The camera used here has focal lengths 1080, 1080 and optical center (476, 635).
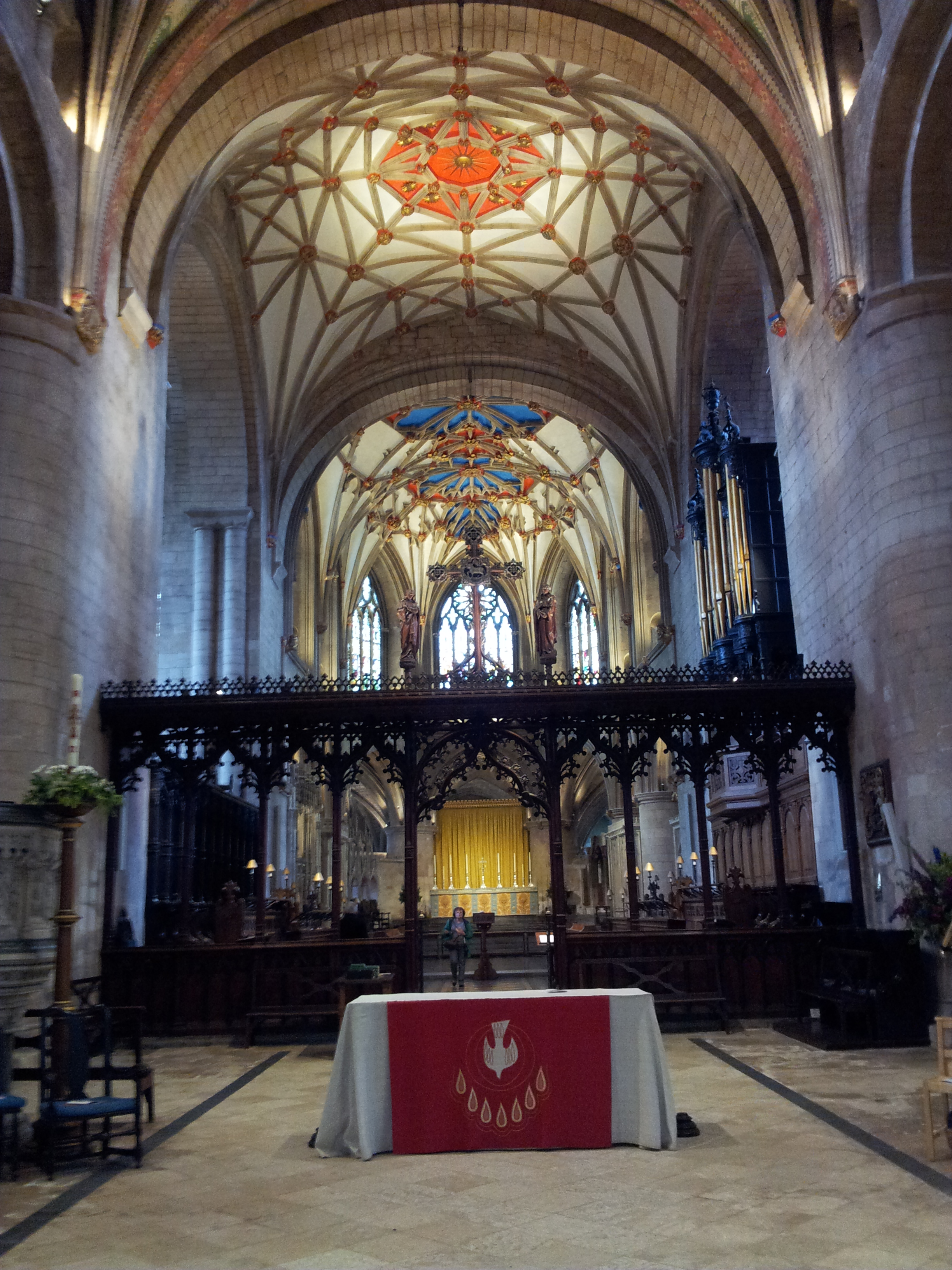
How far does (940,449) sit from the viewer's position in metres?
11.5

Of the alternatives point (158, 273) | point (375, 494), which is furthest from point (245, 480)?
point (375, 494)

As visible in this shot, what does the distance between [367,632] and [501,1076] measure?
3248 centimetres

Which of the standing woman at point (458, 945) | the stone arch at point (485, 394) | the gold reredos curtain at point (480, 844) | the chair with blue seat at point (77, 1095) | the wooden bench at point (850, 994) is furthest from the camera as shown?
the gold reredos curtain at point (480, 844)

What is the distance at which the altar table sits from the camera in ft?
21.0

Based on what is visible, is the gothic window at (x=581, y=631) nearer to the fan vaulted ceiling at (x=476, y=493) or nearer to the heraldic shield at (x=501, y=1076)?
the fan vaulted ceiling at (x=476, y=493)

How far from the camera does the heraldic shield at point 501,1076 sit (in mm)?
6414

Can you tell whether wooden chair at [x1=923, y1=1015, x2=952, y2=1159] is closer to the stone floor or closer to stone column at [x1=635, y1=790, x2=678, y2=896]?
the stone floor

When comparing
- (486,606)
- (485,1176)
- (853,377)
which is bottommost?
(485,1176)

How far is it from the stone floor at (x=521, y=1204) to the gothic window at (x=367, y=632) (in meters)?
29.8

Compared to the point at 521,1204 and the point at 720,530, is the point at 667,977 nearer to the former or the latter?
the point at 521,1204

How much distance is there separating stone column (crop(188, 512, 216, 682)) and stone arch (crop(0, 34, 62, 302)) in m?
10.4

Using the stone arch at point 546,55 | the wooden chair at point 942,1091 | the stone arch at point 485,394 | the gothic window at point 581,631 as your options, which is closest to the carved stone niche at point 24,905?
the wooden chair at point 942,1091

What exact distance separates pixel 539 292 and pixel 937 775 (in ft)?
54.9

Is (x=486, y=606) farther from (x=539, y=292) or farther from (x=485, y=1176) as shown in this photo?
(x=485, y=1176)
